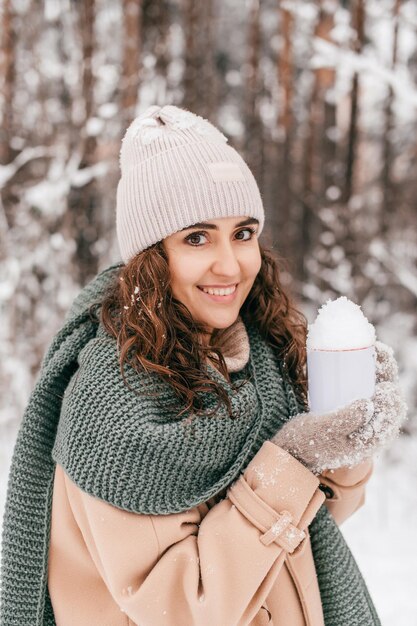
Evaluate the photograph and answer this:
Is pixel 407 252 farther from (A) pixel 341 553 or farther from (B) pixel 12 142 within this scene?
(A) pixel 341 553

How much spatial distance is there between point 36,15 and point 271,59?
4.77 metres

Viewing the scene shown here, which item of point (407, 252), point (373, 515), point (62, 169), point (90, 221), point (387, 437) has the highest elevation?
point (387, 437)

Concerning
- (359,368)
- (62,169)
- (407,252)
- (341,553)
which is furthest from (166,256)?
(407,252)

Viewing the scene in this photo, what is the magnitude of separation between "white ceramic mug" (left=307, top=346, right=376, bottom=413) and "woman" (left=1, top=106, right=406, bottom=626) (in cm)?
4

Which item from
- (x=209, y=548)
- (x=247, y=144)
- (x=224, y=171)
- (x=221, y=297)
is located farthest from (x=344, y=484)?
(x=247, y=144)

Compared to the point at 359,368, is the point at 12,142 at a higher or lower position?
lower

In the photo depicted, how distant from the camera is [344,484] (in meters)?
1.65

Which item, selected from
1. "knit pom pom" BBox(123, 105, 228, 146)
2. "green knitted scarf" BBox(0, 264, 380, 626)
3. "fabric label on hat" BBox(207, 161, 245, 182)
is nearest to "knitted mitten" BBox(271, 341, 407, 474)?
"green knitted scarf" BBox(0, 264, 380, 626)

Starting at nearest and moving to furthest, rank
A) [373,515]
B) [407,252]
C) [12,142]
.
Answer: [373,515] → [12,142] → [407,252]

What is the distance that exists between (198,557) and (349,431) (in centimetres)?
44

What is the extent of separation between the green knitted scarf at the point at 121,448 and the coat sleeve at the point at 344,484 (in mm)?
A: 73

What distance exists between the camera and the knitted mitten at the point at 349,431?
136cm

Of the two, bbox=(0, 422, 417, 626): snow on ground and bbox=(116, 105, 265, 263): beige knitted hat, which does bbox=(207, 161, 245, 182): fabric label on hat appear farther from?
bbox=(0, 422, 417, 626): snow on ground

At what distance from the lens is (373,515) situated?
4.72m
